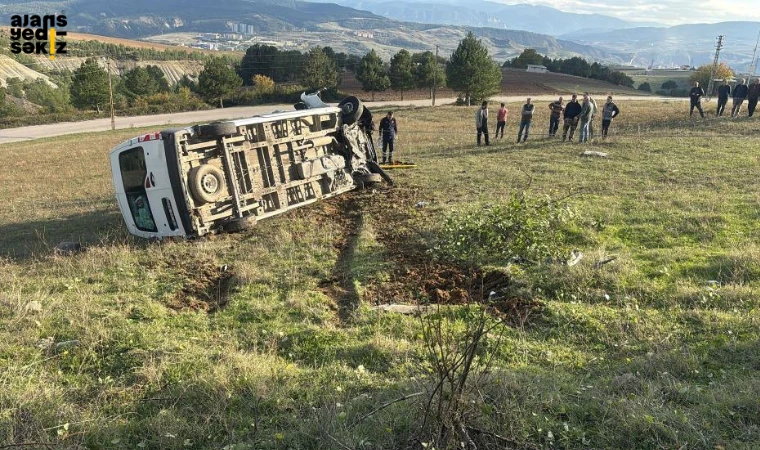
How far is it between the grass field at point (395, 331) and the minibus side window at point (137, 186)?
550mm

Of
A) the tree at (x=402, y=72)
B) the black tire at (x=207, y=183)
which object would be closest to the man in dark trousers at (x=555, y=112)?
the black tire at (x=207, y=183)

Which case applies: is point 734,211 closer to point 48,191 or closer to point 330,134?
point 330,134

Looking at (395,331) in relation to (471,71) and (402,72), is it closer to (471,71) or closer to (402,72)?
(471,71)

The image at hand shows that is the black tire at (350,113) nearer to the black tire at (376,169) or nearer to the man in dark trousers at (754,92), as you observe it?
the black tire at (376,169)

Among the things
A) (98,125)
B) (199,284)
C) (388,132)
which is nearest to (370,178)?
(388,132)

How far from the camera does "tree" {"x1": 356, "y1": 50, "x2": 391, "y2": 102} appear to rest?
2365 inches

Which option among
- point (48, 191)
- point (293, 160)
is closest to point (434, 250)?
point (293, 160)

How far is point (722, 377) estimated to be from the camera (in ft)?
12.9

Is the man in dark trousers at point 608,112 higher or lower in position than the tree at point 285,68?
lower

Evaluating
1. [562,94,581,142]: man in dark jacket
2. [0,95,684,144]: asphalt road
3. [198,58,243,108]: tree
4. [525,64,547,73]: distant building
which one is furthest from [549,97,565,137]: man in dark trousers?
[525,64,547,73]: distant building

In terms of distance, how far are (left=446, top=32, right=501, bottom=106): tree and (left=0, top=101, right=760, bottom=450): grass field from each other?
130 ft

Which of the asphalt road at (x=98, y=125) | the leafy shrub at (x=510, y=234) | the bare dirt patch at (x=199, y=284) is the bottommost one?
the asphalt road at (x=98, y=125)

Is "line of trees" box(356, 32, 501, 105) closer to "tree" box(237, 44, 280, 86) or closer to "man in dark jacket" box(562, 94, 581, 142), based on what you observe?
"tree" box(237, 44, 280, 86)

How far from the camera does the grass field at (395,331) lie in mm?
3318
